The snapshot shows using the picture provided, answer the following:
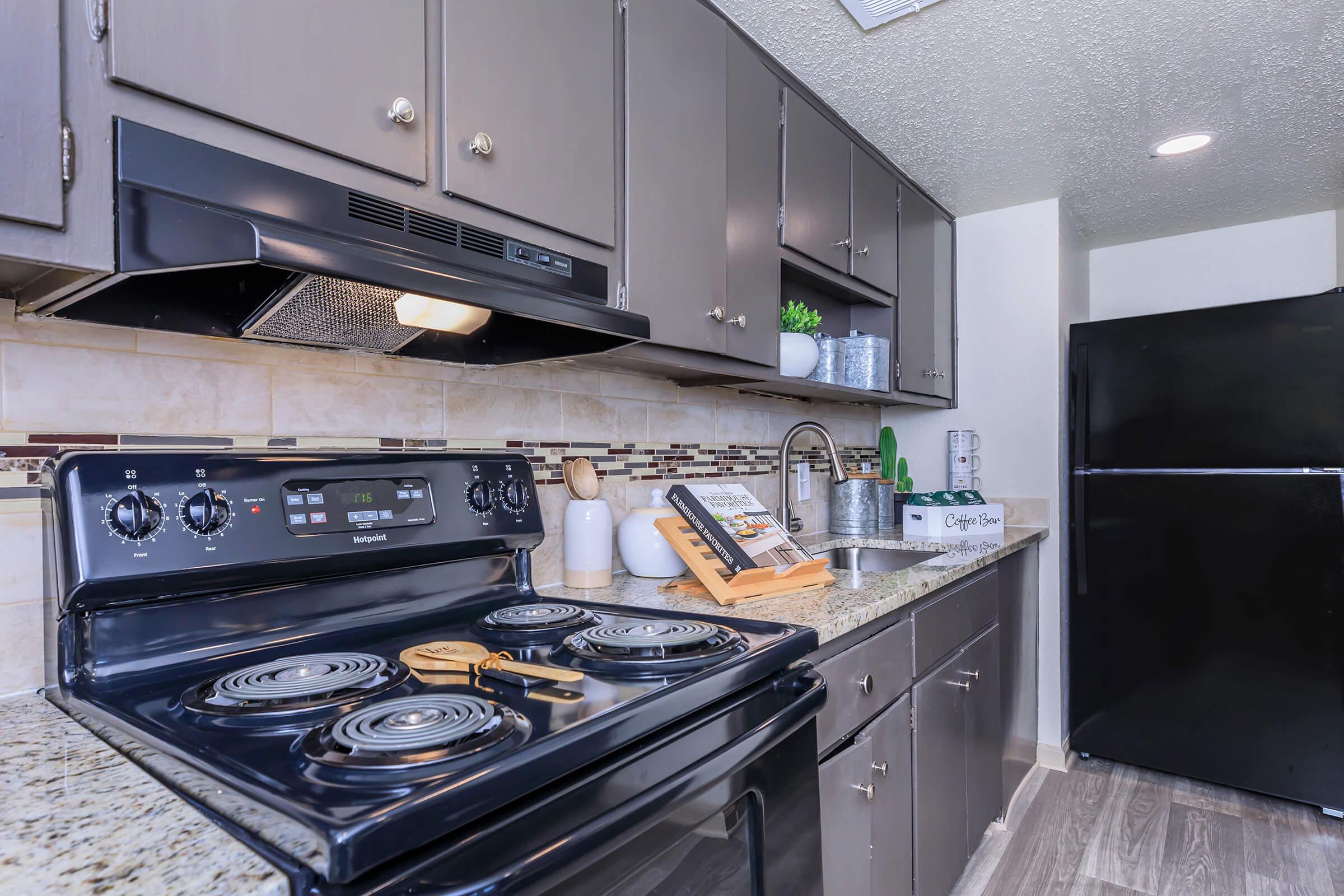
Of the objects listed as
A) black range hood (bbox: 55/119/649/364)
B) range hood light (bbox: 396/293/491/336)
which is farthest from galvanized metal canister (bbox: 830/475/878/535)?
range hood light (bbox: 396/293/491/336)

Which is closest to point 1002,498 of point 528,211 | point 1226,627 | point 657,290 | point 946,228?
point 1226,627

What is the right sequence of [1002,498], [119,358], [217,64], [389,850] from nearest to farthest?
[389,850], [217,64], [119,358], [1002,498]

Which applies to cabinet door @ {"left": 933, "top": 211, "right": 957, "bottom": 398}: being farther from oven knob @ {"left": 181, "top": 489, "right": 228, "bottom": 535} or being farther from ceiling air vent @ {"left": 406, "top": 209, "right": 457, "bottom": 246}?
oven knob @ {"left": 181, "top": 489, "right": 228, "bottom": 535}

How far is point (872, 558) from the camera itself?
7.76 ft

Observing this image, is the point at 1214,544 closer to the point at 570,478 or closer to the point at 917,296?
the point at 917,296

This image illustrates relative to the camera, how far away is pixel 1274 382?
2.38 m

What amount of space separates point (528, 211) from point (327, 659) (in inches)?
27.2

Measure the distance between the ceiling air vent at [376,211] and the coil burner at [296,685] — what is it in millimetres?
523

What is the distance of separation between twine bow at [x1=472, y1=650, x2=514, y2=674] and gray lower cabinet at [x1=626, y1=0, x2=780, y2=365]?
666 mm

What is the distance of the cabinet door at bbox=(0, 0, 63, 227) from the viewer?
2.03ft

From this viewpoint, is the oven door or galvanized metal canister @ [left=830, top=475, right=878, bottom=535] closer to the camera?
the oven door

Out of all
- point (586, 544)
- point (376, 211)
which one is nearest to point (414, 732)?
point (376, 211)

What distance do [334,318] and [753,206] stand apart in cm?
102

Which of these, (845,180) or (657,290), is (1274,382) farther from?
(657,290)
